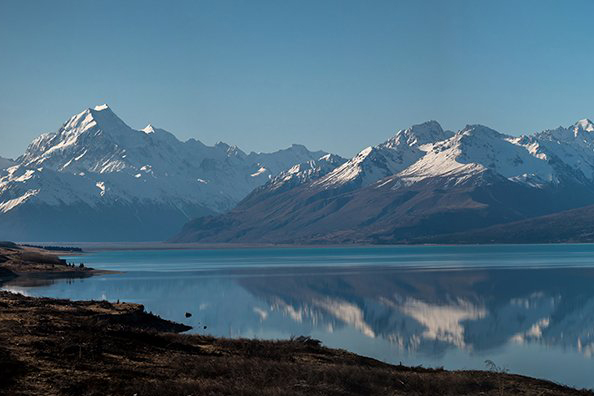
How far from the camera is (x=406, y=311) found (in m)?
101

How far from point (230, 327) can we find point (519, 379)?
4464 cm

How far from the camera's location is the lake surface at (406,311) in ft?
214

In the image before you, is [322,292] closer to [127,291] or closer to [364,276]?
[127,291]

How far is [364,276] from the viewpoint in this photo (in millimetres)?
175375

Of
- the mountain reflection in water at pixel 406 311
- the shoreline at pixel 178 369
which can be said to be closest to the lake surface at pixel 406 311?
the mountain reflection in water at pixel 406 311

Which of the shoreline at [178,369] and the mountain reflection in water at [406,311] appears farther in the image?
the mountain reflection in water at [406,311]

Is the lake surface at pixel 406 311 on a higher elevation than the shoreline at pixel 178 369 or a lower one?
lower

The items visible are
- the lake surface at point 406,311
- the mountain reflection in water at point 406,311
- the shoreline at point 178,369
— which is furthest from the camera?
the mountain reflection in water at point 406,311

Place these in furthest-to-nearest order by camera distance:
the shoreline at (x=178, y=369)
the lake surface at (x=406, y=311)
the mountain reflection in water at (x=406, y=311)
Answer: the mountain reflection in water at (x=406, y=311) → the lake surface at (x=406, y=311) → the shoreline at (x=178, y=369)

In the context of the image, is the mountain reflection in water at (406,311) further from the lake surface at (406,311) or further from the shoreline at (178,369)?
the shoreline at (178,369)

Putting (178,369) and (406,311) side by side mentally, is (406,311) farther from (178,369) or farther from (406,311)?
(178,369)

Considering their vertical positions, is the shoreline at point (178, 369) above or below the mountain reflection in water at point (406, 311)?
above

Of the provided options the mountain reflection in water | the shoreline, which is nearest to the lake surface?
the mountain reflection in water

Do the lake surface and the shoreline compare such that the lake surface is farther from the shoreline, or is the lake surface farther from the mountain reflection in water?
the shoreline
